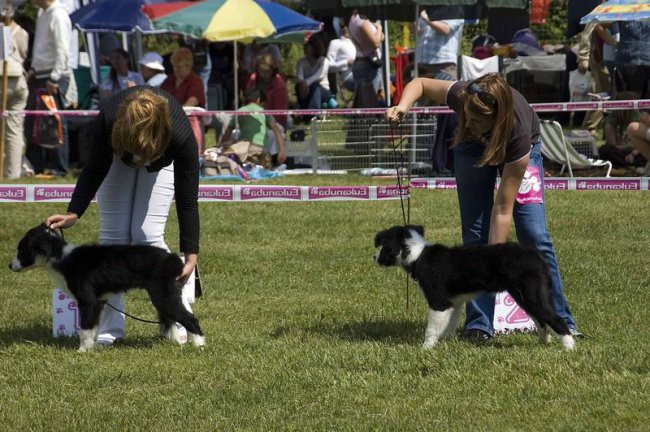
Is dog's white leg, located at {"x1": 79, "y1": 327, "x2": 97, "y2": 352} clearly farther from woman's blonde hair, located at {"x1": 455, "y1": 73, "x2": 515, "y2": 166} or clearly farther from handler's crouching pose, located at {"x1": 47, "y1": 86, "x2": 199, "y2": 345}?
woman's blonde hair, located at {"x1": 455, "y1": 73, "x2": 515, "y2": 166}

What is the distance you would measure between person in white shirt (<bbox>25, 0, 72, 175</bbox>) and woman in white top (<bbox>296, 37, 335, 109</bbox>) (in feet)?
18.7

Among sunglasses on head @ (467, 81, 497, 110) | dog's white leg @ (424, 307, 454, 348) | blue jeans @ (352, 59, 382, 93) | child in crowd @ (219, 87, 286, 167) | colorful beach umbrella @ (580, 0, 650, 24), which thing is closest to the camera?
sunglasses on head @ (467, 81, 497, 110)

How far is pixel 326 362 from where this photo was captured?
19.7ft

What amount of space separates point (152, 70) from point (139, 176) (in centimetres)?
991

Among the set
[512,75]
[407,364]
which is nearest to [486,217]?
[407,364]

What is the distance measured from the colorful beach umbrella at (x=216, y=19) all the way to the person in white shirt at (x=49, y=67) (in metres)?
2.31

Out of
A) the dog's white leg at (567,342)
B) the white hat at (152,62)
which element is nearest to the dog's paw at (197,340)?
the dog's white leg at (567,342)

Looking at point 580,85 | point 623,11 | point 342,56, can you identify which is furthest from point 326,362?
point 342,56

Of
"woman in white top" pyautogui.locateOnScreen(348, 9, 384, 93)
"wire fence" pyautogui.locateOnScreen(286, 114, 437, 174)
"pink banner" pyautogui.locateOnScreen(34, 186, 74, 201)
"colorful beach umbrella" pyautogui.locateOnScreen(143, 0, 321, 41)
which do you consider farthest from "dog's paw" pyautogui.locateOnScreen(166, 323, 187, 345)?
"woman in white top" pyautogui.locateOnScreen(348, 9, 384, 93)

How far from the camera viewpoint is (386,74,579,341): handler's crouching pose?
232 inches

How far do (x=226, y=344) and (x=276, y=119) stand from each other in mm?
9986

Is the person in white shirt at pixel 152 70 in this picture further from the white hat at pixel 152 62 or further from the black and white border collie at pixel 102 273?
the black and white border collie at pixel 102 273

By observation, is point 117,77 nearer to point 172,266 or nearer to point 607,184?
point 607,184

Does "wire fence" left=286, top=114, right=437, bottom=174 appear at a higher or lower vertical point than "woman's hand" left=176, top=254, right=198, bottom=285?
lower
